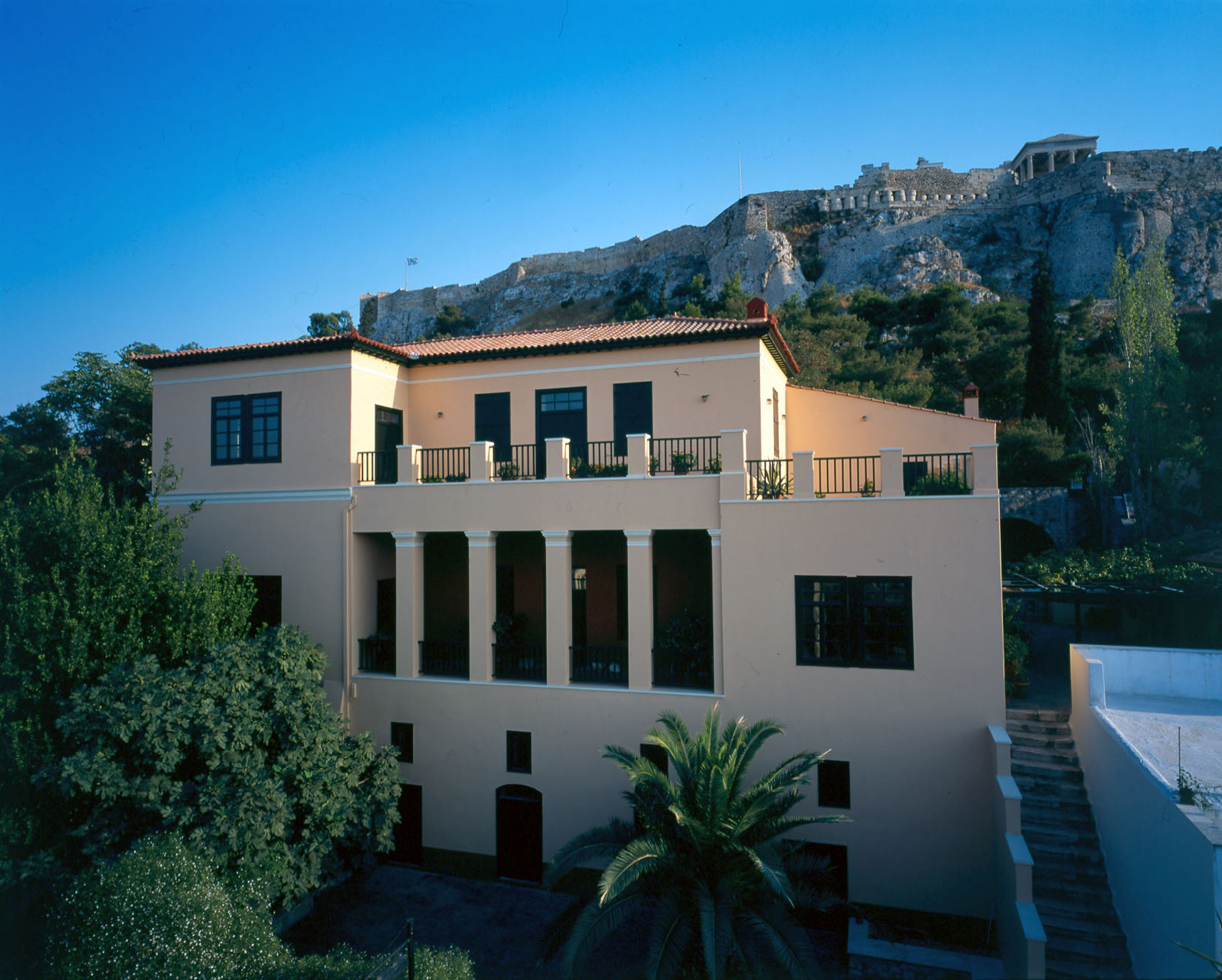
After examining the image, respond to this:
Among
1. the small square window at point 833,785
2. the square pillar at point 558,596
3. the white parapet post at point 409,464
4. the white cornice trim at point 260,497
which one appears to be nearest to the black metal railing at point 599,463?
the square pillar at point 558,596

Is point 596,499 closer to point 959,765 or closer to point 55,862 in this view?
point 959,765

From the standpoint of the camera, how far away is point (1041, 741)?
1420cm

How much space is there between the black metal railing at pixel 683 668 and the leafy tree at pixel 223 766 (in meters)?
6.27

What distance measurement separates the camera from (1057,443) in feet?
101

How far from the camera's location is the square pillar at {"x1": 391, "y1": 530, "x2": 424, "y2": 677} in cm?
1497

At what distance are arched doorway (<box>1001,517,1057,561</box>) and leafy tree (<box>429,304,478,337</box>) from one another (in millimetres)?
64401

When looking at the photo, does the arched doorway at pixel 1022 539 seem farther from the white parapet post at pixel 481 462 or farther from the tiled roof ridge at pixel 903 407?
the white parapet post at pixel 481 462

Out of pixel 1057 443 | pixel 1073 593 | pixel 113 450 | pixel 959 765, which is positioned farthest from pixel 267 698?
pixel 1057 443

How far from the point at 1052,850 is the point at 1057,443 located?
24.9m

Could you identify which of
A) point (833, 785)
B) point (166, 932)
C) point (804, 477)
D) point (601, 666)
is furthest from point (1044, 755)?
point (166, 932)

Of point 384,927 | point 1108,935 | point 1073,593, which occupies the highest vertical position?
point 1073,593

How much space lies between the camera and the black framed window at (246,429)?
642 inches

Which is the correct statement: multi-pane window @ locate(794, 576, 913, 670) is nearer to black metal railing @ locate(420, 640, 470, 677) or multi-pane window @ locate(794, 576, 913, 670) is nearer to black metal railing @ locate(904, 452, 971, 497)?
black metal railing @ locate(904, 452, 971, 497)

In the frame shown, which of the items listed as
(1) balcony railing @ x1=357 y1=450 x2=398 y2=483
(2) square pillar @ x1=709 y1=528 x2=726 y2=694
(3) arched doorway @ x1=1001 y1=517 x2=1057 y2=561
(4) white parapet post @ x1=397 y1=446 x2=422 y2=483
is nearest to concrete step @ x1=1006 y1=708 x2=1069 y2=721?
(2) square pillar @ x1=709 y1=528 x2=726 y2=694
